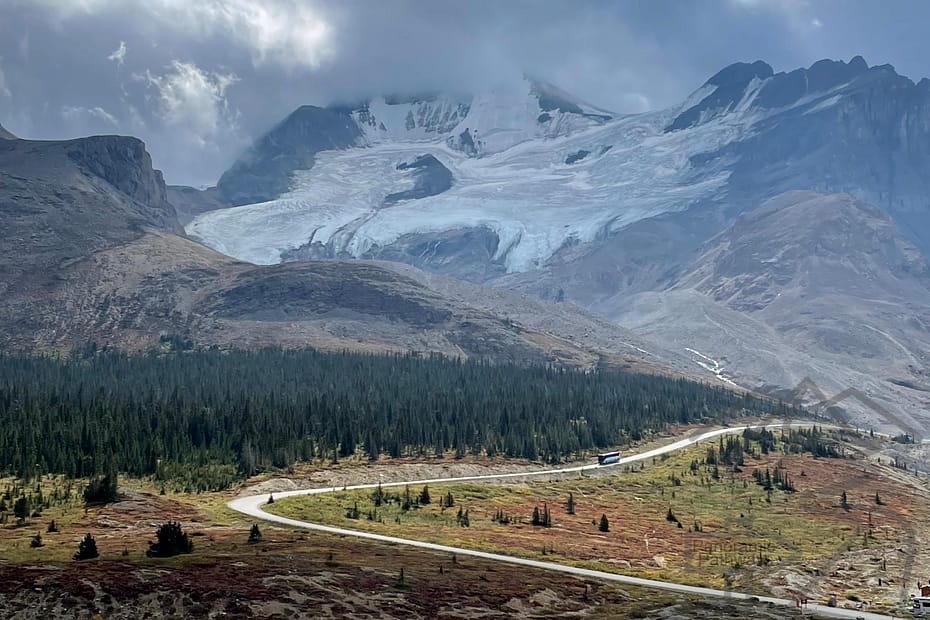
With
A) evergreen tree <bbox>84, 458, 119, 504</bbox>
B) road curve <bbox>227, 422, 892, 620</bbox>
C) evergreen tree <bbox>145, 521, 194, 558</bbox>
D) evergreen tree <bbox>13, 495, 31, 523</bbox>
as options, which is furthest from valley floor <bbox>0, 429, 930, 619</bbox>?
road curve <bbox>227, 422, 892, 620</bbox>

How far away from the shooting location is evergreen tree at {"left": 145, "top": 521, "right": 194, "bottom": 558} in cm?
7094

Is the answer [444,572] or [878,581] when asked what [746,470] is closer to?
[878,581]

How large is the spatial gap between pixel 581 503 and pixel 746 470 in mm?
52698

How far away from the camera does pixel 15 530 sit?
82.2 m

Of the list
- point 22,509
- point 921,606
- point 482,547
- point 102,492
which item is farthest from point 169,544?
point 921,606

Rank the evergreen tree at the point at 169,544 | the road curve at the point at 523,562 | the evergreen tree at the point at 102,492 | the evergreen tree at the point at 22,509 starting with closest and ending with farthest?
the evergreen tree at the point at 169,544 < the road curve at the point at 523,562 < the evergreen tree at the point at 22,509 < the evergreen tree at the point at 102,492

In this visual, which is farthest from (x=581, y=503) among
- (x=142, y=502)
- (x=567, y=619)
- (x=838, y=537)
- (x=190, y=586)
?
(x=190, y=586)

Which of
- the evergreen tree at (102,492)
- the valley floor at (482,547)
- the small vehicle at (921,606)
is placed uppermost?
the evergreen tree at (102,492)

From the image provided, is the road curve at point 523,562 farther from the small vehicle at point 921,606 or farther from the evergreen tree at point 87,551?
the evergreen tree at point 87,551

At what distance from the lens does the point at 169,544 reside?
7144cm

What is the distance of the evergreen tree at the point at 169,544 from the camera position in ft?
233

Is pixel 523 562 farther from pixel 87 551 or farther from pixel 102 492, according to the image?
pixel 102 492

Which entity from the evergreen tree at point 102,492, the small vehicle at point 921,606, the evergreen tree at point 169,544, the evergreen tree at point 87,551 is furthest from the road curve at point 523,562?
the evergreen tree at point 87,551

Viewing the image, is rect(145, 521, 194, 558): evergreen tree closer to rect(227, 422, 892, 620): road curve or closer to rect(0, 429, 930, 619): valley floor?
rect(0, 429, 930, 619): valley floor
